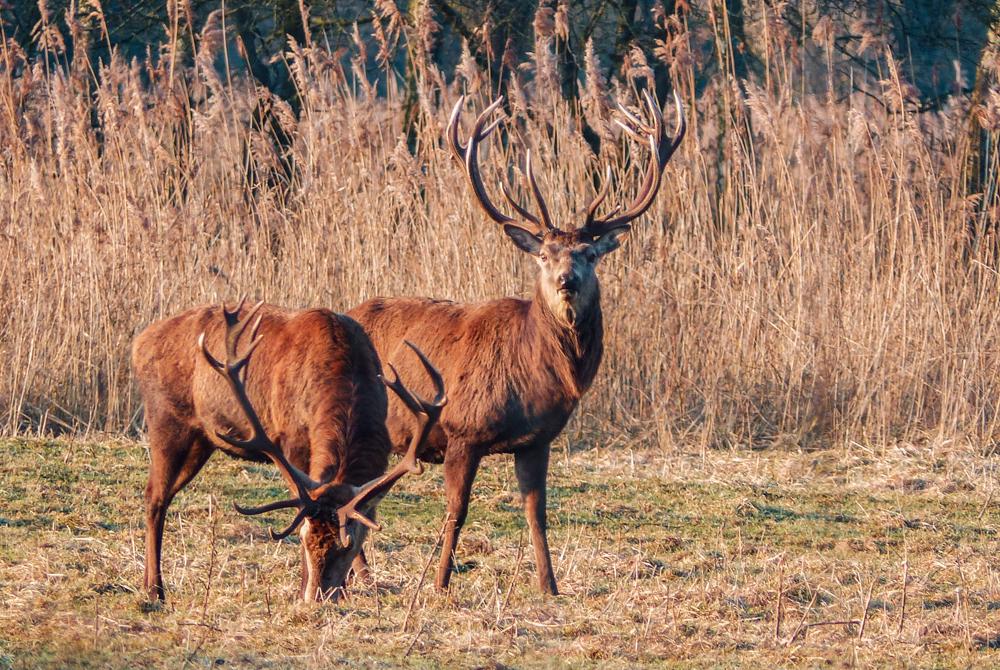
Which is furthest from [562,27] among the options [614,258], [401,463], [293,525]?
[293,525]

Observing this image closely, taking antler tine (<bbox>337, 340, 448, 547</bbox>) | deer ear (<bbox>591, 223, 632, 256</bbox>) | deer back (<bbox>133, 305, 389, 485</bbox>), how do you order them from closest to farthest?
antler tine (<bbox>337, 340, 448, 547</bbox>)
deer back (<bbox>133, 305, 389, 485</bbox>)
deer ear (<bbox>591, 223, 632, 256</bbox>)

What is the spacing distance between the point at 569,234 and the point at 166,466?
6.40 ft

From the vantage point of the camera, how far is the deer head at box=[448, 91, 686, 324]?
634cm

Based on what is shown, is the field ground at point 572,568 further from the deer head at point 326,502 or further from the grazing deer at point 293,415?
the grazing deer at point 293,415

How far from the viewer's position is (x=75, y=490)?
24.5ft

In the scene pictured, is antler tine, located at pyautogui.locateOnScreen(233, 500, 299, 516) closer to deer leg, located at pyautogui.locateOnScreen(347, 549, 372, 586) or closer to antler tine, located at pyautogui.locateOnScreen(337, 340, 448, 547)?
antler tine, located at pyautogui.locateOnScreen(337, 340, 448, 547)

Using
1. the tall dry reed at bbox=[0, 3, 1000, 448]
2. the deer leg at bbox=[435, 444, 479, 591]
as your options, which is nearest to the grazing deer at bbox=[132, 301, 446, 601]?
the deer leg at bbox=[435, 444, 479, 591]

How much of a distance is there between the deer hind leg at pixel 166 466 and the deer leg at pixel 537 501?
1333 mm

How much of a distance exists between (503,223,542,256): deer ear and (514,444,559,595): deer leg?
0.89m

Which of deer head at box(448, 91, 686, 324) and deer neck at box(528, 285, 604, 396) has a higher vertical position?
deer head at box(448, 91, 686, 324)

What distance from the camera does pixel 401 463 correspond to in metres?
5.17

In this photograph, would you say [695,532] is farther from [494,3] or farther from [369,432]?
[494,3]

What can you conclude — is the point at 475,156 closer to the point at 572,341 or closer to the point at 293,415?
the point at 572,341

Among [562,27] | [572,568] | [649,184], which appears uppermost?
[562,27]
